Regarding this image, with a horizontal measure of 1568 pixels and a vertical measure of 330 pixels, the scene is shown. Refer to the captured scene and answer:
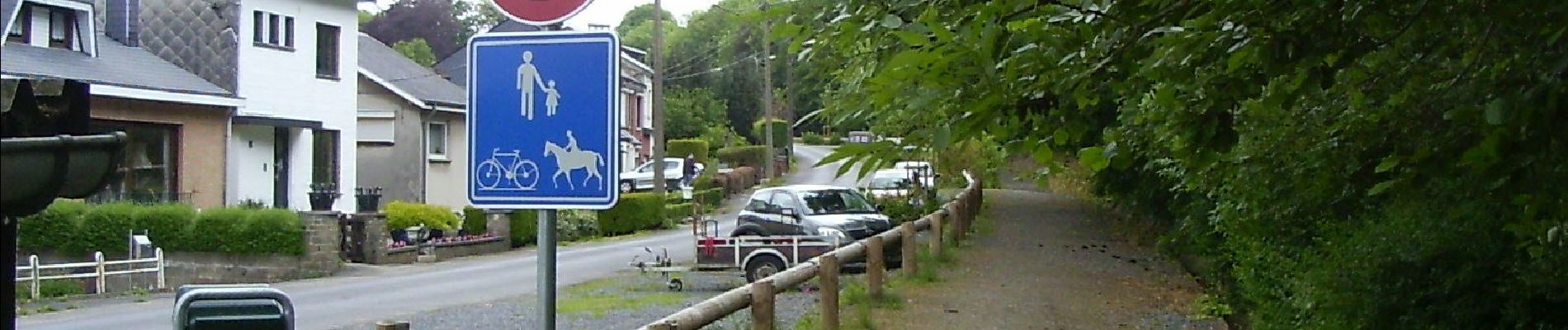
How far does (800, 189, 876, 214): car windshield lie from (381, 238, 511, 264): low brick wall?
7466mm

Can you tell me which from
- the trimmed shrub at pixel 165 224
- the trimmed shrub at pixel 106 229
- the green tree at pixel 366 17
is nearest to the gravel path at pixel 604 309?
the trimmed shrub at pixel 165 224

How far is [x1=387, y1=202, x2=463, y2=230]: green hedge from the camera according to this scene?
1153 inches

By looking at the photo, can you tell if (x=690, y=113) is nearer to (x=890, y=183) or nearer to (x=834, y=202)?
(x=890, y=183)

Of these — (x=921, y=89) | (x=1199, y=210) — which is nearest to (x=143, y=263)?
(x=1199, y=210)

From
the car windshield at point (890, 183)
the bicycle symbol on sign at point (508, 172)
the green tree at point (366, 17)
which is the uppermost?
the green tree at point (366, 17)

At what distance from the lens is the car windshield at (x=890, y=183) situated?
32875mm

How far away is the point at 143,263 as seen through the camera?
74.1ft

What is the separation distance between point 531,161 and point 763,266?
16238mm

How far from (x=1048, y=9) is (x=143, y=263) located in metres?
19.9

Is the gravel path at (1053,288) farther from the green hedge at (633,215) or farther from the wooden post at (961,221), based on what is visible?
the green hedge at (633,215)

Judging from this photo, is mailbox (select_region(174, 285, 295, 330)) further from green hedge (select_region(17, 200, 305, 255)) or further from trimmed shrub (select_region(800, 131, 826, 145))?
trimmed shrub (select_region(800, 131, 826, 145))

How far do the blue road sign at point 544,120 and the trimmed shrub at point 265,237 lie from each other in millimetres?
21228

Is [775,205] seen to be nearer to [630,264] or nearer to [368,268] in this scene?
[630,264]

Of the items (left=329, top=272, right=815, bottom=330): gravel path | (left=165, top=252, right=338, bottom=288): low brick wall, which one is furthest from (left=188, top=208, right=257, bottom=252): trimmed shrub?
(left=329, top=272, right=815, bottom=330): gravel path
